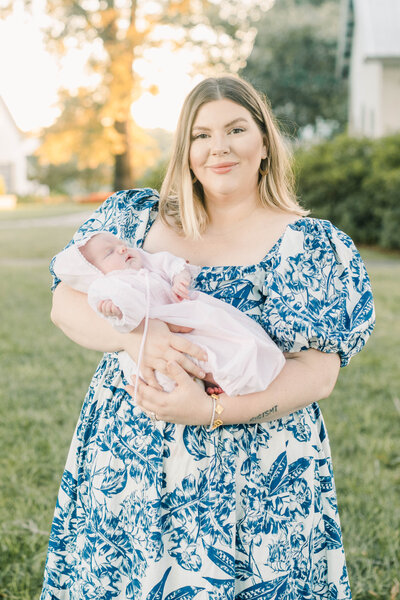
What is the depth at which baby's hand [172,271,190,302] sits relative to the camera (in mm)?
1794

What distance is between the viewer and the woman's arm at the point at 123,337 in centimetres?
173

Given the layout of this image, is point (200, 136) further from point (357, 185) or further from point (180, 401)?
point (357, 185)

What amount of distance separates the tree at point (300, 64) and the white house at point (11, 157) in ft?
72.0

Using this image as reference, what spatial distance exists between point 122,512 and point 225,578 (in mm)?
343

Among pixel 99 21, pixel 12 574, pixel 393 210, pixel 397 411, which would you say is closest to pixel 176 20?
pixel 99 21

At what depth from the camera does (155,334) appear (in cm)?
174

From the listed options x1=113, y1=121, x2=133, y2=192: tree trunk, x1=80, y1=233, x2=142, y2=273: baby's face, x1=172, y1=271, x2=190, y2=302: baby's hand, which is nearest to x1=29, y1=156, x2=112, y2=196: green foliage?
x1=113, y1=121, x2=133, y2=192: tree trunk

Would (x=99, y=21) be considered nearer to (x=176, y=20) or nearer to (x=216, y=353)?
(x=176, y=20)

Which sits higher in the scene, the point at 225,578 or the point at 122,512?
the point at 122,512

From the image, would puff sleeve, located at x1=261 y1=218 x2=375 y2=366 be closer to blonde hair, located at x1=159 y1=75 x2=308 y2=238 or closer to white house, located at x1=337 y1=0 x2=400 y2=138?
blonde hair, located at x1=159 y1=75 x2=308 y2=238

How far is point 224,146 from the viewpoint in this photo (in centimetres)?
198

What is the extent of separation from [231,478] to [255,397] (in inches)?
10.0

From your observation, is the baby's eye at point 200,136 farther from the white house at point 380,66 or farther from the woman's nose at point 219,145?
the white house at point 380,66

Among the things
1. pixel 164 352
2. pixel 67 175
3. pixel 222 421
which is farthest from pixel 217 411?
pixel 67 175
